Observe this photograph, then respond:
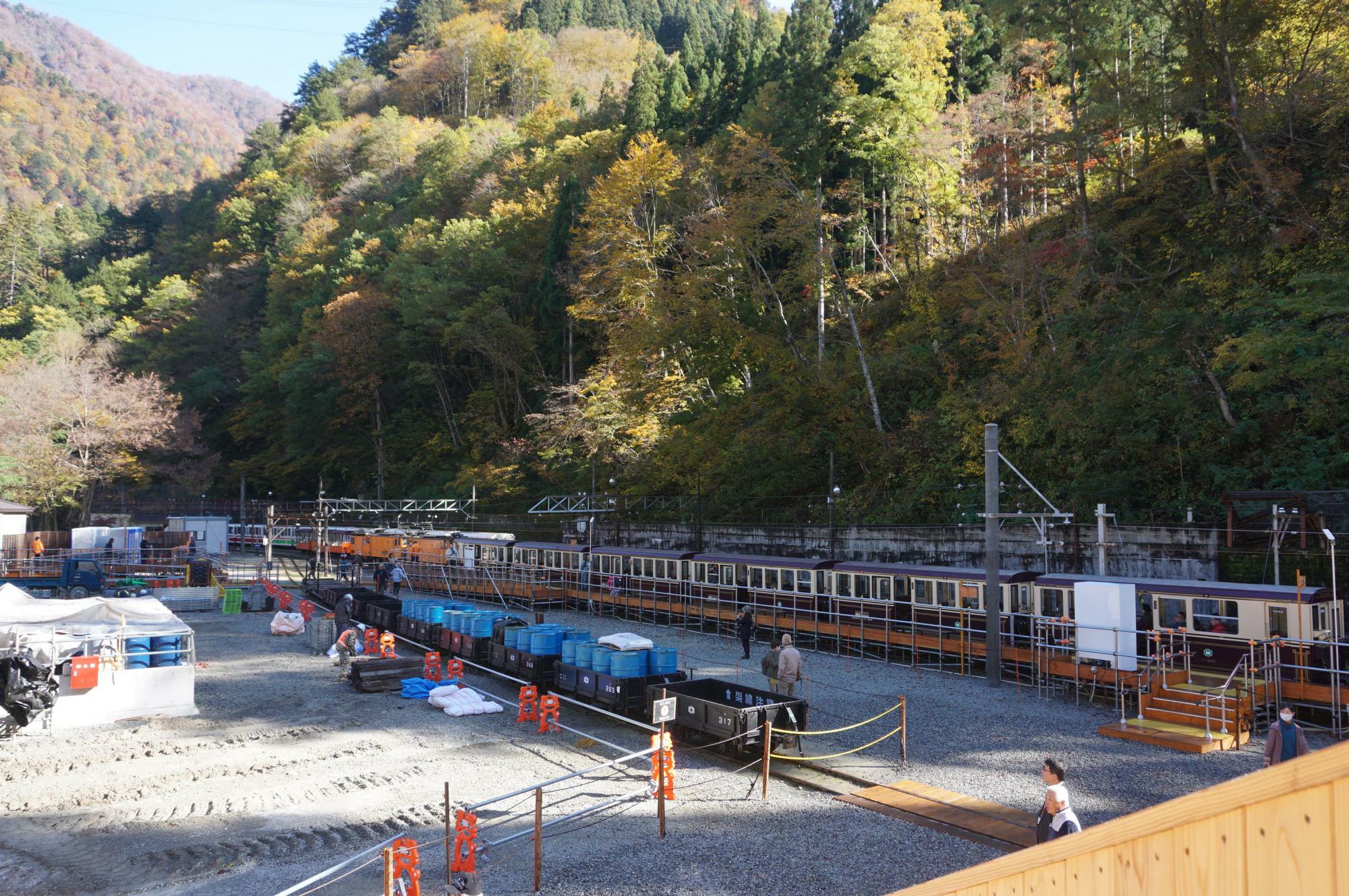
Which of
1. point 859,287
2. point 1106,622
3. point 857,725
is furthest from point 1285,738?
point 859,287

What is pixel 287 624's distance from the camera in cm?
2972

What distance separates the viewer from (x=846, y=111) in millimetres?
41062

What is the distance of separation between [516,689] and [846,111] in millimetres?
31164

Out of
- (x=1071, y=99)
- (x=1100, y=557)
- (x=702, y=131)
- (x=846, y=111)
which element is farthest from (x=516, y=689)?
(x=702, y=131)

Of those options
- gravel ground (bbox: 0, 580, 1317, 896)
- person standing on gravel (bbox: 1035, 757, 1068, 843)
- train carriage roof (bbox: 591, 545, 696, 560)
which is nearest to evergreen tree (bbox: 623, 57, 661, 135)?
train carriage roof (bbox: 591, 545, 696, 560)

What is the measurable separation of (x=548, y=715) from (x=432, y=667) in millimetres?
5833

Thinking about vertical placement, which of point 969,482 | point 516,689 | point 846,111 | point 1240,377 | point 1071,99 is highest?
point 846,111

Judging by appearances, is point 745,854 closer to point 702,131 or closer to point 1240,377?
point 1240,377

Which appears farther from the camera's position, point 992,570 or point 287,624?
point 287,624

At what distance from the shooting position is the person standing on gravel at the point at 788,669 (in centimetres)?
1639

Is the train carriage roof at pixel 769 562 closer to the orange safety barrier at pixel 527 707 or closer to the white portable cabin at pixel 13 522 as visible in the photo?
the orange safety barrier at pixel 527 707

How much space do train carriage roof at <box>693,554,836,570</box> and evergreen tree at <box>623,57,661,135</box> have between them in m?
37.1

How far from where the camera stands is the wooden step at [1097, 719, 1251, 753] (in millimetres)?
14734

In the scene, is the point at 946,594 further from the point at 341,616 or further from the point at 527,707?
the point at 341,616
